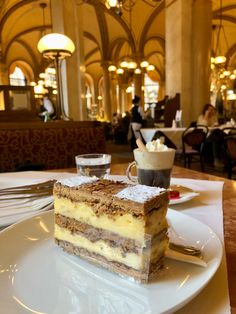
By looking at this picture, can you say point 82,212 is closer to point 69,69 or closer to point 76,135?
point 76,135

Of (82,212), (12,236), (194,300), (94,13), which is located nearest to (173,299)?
(194,300)

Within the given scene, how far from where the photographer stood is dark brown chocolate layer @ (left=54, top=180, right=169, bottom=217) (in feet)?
1.39

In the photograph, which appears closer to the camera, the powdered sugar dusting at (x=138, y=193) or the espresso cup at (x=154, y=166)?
the powdered sugar dusting at (x=138, y=193)

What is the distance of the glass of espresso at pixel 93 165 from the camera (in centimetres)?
92

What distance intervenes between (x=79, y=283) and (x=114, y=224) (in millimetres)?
105

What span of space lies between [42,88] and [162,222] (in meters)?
15.1

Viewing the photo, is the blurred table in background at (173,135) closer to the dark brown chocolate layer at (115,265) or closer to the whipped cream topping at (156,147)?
the whipped cream topping at (156,147)

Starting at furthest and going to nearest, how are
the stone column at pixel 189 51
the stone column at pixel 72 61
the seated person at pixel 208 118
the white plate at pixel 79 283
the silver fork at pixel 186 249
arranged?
the stone column at pixel 189 51 < the seated person at pixel 208 118 < the stone column at pixel 72 61 < the silver fork at pixel 186 249 < the white plate at pixel 79 283

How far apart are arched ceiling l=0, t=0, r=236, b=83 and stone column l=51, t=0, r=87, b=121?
434 centimetres

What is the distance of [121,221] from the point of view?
1.45ft

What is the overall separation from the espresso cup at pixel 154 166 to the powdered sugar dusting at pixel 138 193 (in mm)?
342

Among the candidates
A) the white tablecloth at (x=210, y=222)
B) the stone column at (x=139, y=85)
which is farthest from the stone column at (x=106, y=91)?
the white tablecloth at (x=210, y=222)

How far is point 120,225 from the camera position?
17.6 inches

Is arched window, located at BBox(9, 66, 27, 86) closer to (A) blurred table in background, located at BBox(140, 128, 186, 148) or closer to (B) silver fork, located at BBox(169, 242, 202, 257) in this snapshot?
(A) blurred table in background, located at BBox(140, 128, 186, 148)
